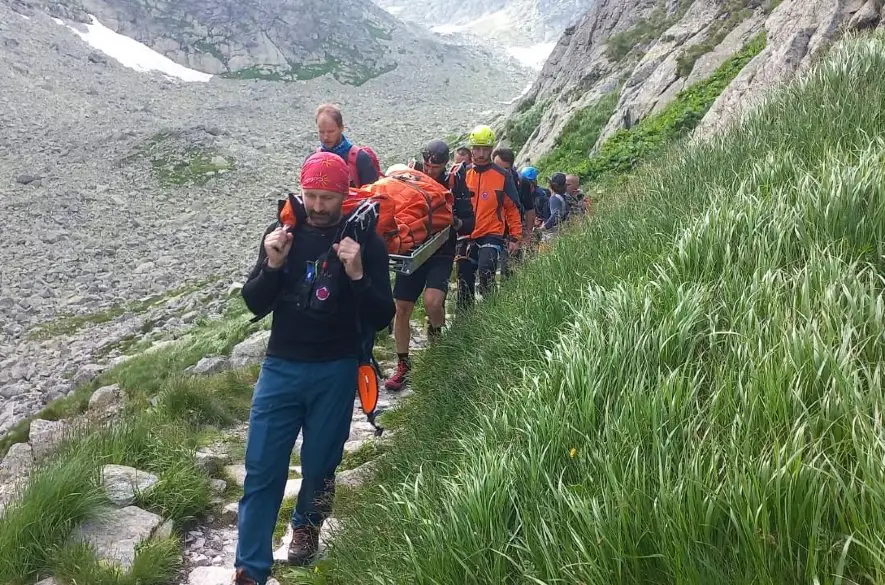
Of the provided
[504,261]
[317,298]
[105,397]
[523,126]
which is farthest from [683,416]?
[523,126]

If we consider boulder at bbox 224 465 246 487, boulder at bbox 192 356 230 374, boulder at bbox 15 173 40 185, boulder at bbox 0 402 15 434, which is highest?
boulder at bbox 15 173 40 185

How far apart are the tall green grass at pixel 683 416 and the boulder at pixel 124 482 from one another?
185cm

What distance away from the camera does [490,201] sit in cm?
730

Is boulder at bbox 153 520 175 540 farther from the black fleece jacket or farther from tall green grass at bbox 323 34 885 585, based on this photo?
the black fleece jacket

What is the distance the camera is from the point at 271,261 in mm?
3643

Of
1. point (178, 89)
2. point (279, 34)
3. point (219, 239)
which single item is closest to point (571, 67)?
point (219, 239)

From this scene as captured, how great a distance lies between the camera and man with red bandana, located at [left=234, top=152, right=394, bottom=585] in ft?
12.1

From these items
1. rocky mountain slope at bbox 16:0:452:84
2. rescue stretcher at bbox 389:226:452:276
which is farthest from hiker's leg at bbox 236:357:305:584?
rocky mountain slope at bbox 16:0:452:84

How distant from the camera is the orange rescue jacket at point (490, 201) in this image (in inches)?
288

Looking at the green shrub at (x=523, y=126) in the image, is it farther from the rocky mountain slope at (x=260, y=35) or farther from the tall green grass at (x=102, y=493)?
the rocky mountain slope at (x=260, y=35)

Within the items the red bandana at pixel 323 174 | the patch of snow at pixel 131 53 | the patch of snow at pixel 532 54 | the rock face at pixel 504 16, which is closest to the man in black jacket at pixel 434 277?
the red bandana at pixel 323 174

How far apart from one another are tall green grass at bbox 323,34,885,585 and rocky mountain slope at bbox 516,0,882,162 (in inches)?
196

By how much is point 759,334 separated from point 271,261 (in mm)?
2568

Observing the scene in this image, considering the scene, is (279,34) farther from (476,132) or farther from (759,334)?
(759,334)
